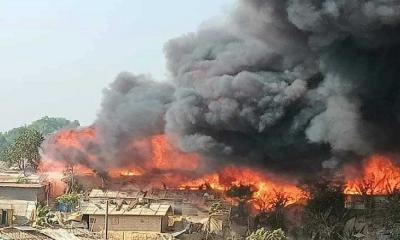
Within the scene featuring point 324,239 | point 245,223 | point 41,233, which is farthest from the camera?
point 245,223

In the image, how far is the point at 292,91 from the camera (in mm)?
39562

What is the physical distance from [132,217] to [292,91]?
12.0 metres

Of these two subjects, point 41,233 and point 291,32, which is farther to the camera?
point 291,32

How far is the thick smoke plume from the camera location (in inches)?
1423

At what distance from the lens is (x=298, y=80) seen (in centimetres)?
3991

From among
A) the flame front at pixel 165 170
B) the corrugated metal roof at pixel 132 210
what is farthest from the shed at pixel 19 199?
the flame front at pixel 165 170

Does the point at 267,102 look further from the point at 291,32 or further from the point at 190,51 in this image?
the point at 190,51

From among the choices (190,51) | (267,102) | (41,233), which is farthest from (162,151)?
(41,233)

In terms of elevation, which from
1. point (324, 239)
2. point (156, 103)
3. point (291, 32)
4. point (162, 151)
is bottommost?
point (324, 239)

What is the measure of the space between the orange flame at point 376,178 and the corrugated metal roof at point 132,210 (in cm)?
1114

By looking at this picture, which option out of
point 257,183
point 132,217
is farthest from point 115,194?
point 257,183

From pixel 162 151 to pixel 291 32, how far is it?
13.8 m

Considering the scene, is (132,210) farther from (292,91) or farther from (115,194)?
(292,91)

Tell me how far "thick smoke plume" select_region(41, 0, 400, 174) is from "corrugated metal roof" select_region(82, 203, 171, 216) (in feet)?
20.8
